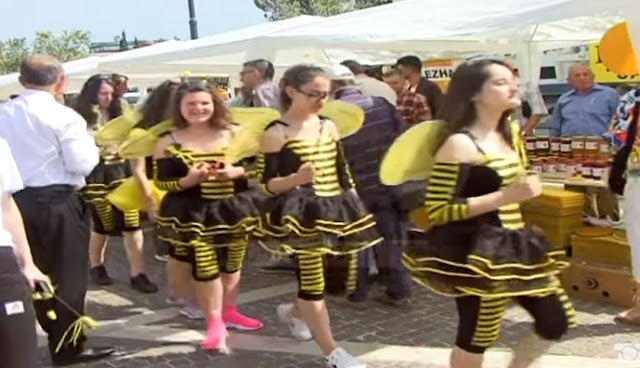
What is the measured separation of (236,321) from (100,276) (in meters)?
2.30

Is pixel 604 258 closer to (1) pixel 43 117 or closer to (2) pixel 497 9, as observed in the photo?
(2) pixel 497 9

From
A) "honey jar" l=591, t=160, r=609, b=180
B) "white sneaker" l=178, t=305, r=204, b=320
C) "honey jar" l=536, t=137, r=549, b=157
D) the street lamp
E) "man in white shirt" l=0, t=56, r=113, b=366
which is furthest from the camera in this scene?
the street lamp

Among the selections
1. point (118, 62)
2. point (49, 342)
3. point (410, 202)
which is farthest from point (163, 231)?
point (118, 62)

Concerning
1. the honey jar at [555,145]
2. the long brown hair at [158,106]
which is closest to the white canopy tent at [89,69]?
the long brown hair at [158,106]

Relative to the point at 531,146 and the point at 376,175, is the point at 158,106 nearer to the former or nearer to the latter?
the point at 376,175

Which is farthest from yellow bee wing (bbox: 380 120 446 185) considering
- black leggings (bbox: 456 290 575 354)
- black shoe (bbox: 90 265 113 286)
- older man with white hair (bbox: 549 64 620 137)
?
older man with white hair (bbox: 549 64 620 137)

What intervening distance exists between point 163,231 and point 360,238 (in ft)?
4.54

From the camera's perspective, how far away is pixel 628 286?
6094 mm

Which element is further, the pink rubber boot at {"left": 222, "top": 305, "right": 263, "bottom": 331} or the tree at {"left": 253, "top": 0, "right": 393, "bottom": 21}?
the tree at {"left": 253, "top": 0, "right": 393, "bottom": 21}

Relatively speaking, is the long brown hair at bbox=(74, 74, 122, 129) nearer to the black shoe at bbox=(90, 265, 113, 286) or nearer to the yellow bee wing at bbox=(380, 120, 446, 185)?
the black shoe at bbox=(90, 265, 113, 286)

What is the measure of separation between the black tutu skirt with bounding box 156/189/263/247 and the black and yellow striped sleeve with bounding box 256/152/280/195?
1.16 ft

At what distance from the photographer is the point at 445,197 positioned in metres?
3.80

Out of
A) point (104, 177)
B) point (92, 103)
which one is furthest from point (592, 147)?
point (92, 103)

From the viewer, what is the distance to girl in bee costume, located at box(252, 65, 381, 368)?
4922mm
